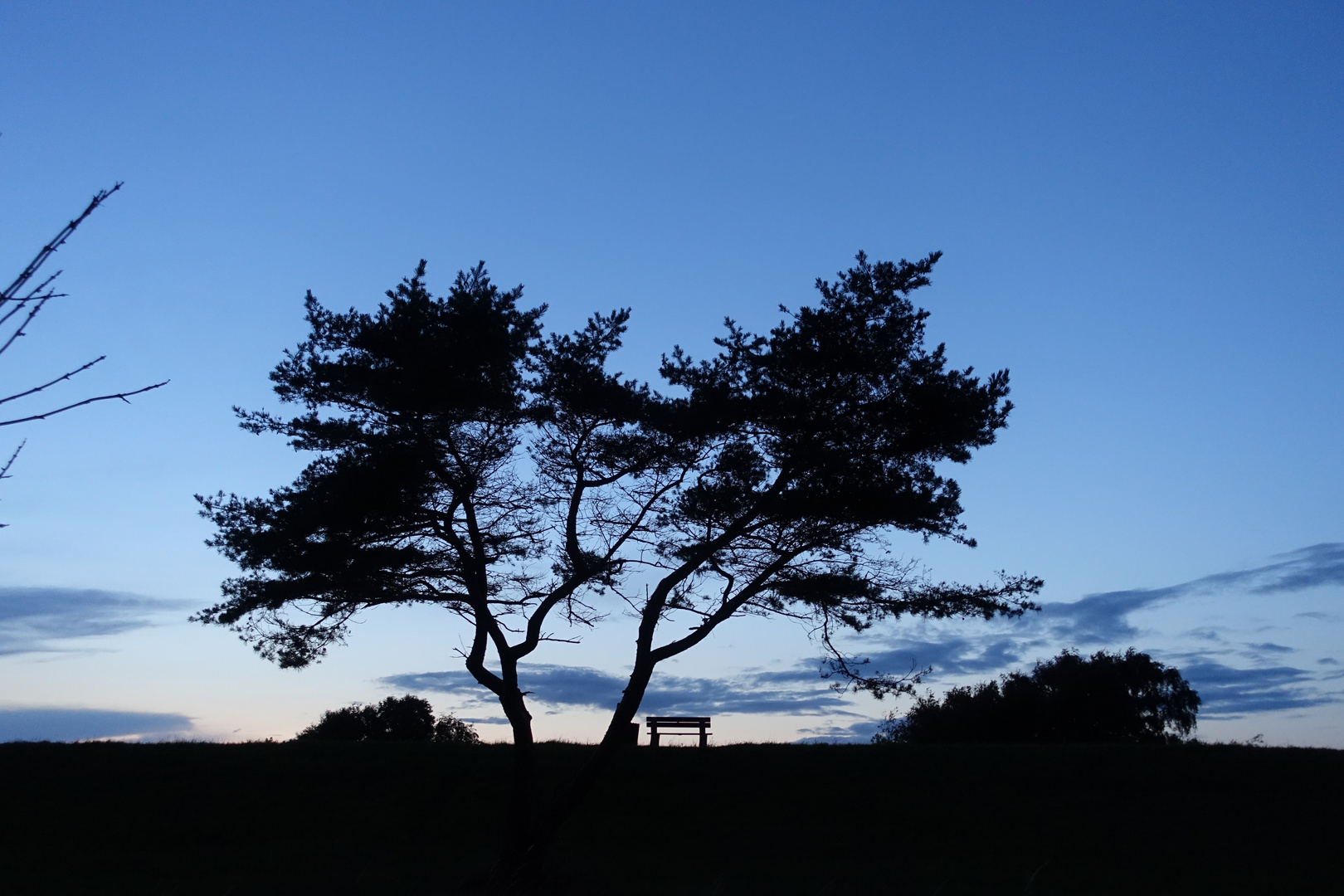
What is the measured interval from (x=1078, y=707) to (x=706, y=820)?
2780 cm

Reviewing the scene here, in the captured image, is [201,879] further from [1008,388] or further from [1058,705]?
[1058,705]

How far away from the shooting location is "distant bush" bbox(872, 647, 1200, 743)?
132 feet

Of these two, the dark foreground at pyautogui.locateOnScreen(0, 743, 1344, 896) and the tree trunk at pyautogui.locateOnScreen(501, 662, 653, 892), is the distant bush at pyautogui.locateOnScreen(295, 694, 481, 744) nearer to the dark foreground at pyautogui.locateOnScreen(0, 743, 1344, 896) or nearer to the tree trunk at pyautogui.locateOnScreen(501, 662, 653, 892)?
the dark foreground at pyautogui.locateOnScreen(0, 743, 1344, 896)

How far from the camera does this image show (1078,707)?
133 feet

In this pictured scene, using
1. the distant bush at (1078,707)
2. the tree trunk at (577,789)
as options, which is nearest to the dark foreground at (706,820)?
the tree trunk at (577,789)

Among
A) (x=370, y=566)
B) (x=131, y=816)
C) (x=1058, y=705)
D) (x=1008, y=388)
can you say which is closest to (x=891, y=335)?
(x=1008, y=388)

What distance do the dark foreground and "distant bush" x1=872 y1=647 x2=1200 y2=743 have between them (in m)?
17.6

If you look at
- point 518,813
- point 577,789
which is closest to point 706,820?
point 577,789

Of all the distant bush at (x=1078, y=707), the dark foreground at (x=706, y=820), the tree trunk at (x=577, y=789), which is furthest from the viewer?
the distant bush at (x=1078, y=707)

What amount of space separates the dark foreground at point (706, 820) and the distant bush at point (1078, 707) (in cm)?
1760

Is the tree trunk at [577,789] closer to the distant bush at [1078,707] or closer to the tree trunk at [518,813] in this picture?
the tree trunk at [518,813]

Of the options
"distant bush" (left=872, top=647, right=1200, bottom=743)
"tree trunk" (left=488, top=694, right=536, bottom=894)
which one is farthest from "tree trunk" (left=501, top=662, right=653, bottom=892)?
"distant bush" (left=872, top=647, right=1200, bottom=743)

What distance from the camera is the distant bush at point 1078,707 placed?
4025 centimetres

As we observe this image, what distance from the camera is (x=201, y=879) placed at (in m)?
14.6
